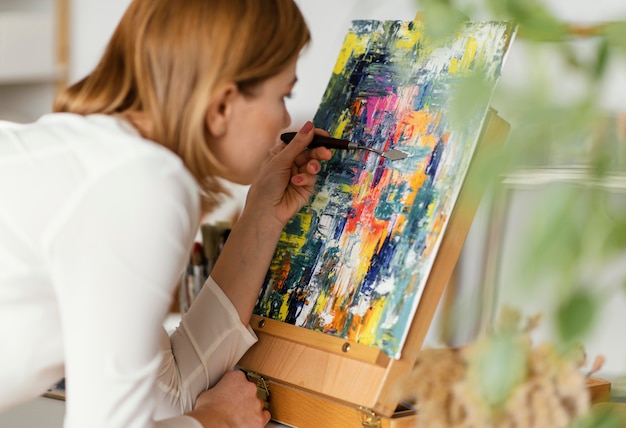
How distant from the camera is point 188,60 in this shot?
875 mm

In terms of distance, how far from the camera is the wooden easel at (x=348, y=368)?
968 mm

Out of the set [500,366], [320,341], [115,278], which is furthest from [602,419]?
[320,341]

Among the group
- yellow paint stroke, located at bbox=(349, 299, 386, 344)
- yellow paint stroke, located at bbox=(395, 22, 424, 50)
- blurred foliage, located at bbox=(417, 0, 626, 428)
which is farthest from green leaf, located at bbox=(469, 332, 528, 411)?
yellow paint stroke, located at bbox=(395, 22, 424, 50)

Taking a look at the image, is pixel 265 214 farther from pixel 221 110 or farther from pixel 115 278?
pixel 115 278

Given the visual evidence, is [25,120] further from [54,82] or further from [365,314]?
[365,314]

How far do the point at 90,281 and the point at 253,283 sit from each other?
39 cm

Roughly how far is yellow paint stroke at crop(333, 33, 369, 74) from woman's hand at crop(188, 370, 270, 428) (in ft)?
1.67

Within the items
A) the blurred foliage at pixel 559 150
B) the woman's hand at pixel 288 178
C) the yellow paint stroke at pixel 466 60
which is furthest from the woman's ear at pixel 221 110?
the blurred foliage at pixel 559 150

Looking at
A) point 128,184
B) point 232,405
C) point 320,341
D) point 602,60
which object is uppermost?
point 602,60

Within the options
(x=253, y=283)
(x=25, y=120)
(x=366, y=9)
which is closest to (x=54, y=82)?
(x=25, y=120)

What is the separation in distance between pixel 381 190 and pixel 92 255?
17.8 inches

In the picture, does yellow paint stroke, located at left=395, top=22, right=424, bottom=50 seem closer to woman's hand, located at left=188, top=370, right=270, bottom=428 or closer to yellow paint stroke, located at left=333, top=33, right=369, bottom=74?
yellow paint stroke, located at left=333, top=33, right=369, bottom=74

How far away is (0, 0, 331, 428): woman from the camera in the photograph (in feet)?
2.66

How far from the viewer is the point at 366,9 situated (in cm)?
39
